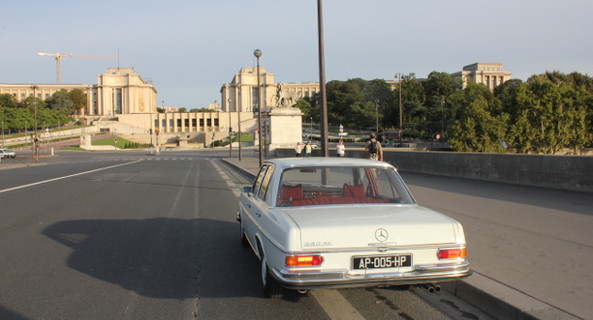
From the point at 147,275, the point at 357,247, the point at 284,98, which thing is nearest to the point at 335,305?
the point at 357,247

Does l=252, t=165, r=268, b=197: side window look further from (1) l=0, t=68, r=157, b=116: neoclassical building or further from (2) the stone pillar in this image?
(1) l=0, t=68, r=157, b=116: neoclassical building

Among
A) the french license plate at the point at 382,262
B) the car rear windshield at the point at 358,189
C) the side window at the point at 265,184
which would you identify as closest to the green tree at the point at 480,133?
the car rear windshield at the point at 358,189

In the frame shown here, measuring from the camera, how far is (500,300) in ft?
13.9

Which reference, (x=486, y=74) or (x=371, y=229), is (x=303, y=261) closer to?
(x=371, y=229)

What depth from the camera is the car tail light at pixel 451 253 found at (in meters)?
4.22

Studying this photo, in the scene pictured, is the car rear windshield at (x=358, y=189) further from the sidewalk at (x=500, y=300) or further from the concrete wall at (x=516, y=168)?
the concrete wall at (x=516, y=168)

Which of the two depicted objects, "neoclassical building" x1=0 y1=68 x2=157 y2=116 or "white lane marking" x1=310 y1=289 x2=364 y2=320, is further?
"neoclassical building" x1=0 y1=68 x2=157 y2=116

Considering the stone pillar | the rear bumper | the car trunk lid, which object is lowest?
the rear bumper

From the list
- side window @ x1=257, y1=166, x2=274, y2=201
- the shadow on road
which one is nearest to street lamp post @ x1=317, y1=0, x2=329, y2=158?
the shadow on road

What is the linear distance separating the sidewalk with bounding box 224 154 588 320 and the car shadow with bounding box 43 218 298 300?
1.67 metres

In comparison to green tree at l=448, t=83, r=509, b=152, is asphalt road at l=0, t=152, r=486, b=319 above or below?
below

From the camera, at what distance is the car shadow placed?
5.26m

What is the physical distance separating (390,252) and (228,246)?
376cm

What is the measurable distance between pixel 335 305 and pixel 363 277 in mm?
761
